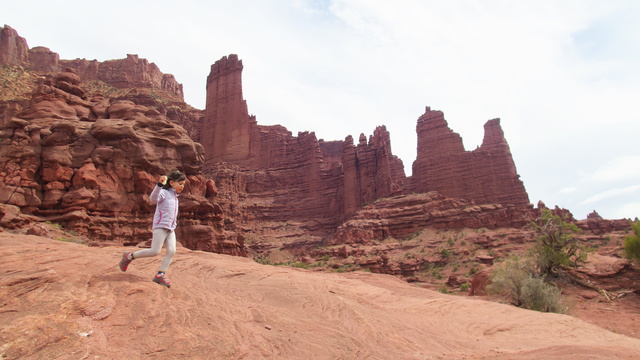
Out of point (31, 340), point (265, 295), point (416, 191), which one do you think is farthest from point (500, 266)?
point (416, 191)

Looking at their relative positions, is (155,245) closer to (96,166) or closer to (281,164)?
(96,166)

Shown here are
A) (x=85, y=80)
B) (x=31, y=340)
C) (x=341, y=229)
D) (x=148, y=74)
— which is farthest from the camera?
(x=148, y=74)

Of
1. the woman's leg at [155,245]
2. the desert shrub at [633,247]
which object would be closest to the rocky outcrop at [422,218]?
the desert shrub at [633,247]

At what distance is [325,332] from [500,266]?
1572 centimetres

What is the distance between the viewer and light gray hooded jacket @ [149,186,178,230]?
5789 millimetres

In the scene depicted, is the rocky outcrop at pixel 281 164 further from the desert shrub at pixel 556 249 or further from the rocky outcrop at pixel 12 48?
the desert shrub at pixel 556 249

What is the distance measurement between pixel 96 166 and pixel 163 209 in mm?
14655

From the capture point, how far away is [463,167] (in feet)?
176

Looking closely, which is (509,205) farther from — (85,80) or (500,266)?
(85,80)

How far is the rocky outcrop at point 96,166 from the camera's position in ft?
52.9

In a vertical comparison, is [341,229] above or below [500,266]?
above

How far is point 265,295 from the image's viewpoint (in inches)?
278

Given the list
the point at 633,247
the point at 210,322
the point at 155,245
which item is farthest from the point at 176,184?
the point at 633,247

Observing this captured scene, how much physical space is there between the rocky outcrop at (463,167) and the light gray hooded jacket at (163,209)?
170ft
